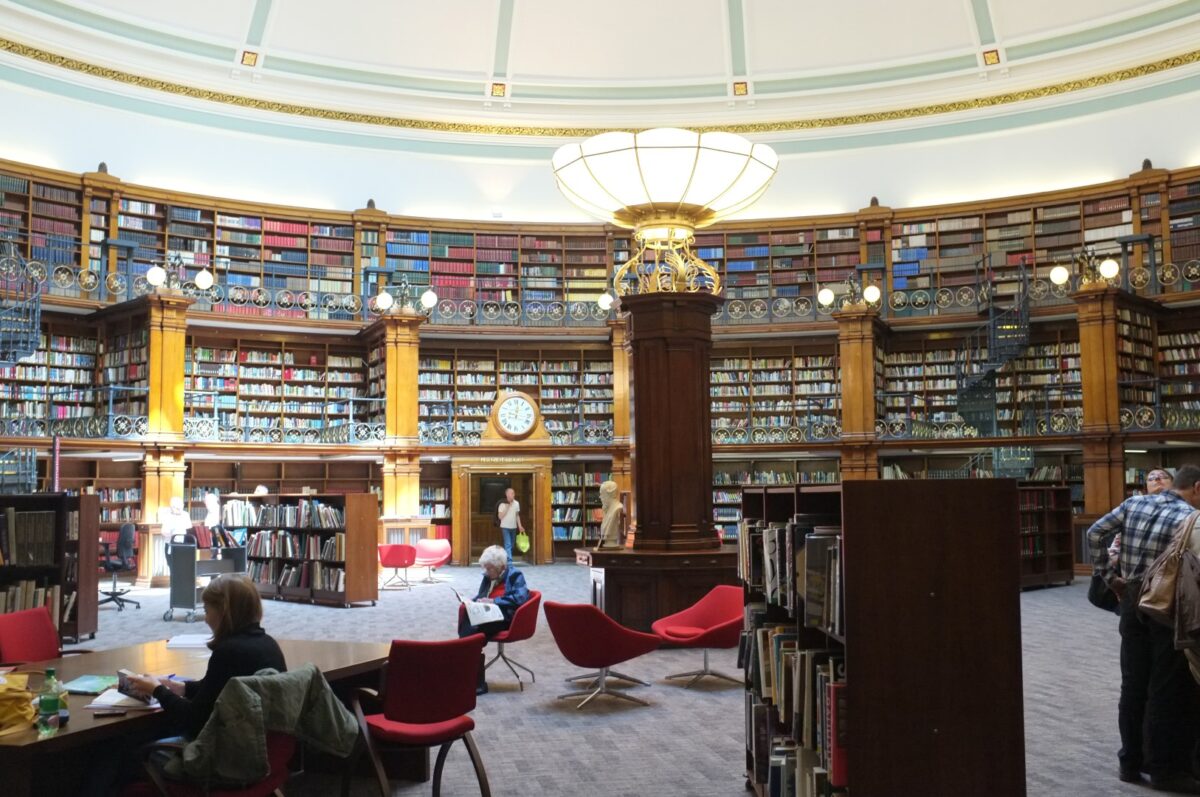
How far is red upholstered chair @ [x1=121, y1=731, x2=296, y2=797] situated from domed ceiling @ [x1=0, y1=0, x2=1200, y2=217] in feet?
49.8

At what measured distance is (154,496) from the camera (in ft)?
45.3

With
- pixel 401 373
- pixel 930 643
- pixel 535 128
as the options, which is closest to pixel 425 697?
pixel 930 643

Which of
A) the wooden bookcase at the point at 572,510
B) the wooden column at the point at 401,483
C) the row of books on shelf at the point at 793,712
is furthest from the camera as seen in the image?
the wooden bookcase at the point at 572,510

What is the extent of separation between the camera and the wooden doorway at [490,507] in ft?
54.3

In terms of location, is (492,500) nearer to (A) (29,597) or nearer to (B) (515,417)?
(B) (515,417)

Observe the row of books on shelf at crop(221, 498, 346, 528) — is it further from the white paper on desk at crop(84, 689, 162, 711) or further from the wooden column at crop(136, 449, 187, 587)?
the white paper on desk at crop(84, 689, 162, 711)

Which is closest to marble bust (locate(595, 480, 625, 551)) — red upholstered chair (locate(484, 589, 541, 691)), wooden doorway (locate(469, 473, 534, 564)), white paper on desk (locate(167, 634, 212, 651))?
red upholstered chair (locate(484, 589, 541, 691))

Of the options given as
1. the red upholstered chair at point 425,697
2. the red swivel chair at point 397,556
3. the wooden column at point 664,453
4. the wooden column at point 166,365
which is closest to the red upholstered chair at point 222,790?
the red upholstered chair at point 425,697

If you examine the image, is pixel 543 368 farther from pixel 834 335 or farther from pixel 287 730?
pixel 287 730

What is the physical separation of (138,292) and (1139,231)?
1479 cm

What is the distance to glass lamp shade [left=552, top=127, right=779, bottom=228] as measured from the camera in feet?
28.2

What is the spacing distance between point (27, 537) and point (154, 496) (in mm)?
6670

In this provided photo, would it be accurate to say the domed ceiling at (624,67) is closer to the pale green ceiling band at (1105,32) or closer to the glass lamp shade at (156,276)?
the pale green ceiling band at (1105,32)

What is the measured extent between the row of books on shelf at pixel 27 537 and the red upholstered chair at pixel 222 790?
4602mm
